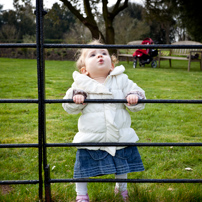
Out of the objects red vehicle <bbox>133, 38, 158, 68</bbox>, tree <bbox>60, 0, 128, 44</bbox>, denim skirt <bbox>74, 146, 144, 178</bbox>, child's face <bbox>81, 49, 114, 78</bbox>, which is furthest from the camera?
tree <bbox>60, 0, 128, 44</bbox>

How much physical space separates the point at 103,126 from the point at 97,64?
47 centimetres

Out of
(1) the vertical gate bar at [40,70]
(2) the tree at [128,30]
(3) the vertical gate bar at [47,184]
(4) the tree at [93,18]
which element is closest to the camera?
(1) the vertical gate bar at [40,70]

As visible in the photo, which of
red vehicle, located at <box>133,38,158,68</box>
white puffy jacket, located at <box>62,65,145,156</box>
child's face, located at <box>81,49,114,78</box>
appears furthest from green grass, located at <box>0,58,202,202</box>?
red vehicle, located at <box>133,38,158,68</box>

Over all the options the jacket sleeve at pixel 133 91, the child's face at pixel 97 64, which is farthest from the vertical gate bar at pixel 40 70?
the jacket sleeve at pixel 133 91

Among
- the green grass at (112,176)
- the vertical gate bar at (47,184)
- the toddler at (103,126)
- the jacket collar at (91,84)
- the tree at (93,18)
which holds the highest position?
the tree at (93,18)

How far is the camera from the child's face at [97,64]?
2086 mm

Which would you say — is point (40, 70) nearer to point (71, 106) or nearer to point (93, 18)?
point (71, 106)

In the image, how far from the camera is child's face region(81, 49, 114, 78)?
6.84 ft

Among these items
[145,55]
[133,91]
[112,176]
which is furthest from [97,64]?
[145,55]

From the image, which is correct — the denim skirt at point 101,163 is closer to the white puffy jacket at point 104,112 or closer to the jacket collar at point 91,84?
the white puffy jacket at point 104,112

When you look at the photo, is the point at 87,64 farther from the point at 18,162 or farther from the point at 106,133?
the point at 18,162

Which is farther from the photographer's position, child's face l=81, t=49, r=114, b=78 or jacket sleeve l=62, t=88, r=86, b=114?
child's face l=81, t=49, r=114, b=78

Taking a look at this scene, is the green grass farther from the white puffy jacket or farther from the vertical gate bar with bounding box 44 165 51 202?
the white puffy jacket

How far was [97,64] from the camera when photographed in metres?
2.09
